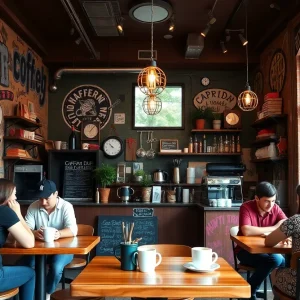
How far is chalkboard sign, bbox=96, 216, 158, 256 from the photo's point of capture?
574 centimetres

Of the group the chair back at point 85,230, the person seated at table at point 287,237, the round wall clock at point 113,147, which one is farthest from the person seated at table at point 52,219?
the round wall clock at point 113,147

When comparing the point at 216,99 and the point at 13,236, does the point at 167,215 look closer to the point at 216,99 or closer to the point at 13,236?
the point at 216,99

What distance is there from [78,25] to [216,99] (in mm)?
2993

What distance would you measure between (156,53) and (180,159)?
6.34 feet

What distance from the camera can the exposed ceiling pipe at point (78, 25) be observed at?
491cm

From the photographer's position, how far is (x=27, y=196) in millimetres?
6102

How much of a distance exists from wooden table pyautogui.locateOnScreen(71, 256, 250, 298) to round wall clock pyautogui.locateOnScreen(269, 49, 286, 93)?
4.43 meters

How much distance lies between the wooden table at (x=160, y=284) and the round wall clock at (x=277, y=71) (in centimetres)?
443

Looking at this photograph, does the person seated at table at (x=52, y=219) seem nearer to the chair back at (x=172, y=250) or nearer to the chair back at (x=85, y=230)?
the chair back at (x=85, y=230)

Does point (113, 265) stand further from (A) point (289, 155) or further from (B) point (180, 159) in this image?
(B) point (180, 159)

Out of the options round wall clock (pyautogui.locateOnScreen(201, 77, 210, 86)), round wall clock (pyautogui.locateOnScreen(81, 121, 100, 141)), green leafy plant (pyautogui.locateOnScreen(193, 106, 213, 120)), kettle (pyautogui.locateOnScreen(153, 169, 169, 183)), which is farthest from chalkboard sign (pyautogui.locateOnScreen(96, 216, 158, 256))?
round wall clock (pyautogui.locateOnScreen(201, 77, 210, 86))

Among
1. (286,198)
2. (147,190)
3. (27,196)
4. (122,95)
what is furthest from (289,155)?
(27,196)

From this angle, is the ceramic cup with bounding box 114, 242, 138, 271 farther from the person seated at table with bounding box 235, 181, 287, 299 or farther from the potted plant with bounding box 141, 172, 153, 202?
the potted plant with bounding box 141, 172, 153, 202

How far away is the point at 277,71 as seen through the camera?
6.09 m
